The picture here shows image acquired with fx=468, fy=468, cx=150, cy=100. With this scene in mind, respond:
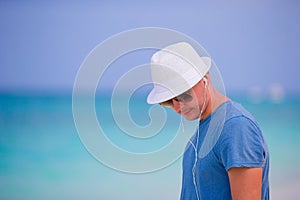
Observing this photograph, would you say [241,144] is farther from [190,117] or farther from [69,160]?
[69,160]

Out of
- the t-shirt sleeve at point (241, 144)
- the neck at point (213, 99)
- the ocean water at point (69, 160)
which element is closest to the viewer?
the t-shirt sleeve at point (241, 144)

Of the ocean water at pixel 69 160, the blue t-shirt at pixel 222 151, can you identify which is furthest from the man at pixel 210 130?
the ocean water at pixel 69 160

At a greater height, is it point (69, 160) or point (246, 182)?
point (69, 160)

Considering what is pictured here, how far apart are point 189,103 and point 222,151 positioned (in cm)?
15

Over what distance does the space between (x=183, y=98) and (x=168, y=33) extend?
6.6 inches

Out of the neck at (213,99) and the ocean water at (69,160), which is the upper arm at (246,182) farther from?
the ocean water at (69,160)

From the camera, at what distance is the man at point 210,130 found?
3.26 ft

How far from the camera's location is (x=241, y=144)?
39.0 inches

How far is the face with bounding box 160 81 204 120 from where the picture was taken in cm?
108

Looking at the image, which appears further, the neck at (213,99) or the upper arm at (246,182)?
the neck at (213,99)

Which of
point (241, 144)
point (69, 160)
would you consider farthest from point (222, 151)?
point (69, 160)

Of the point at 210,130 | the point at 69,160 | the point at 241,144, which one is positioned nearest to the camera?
the point at 241,144

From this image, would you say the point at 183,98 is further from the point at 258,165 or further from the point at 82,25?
the point at 82,25

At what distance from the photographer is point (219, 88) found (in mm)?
1106
